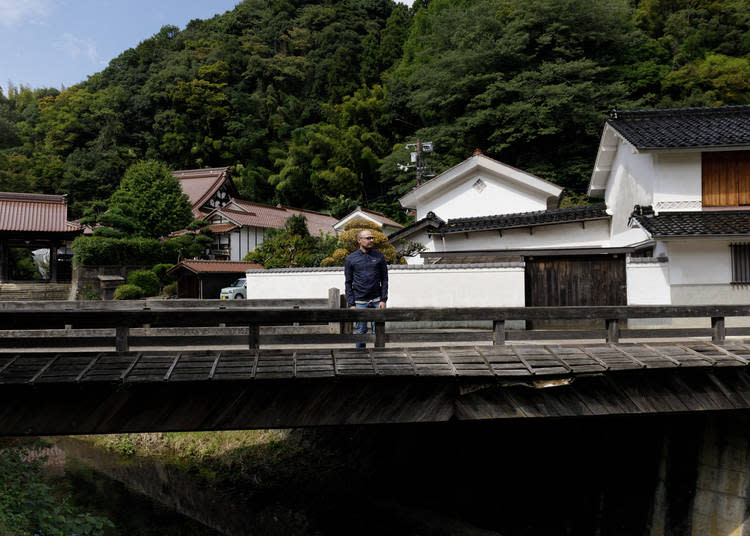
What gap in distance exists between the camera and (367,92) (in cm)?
4466

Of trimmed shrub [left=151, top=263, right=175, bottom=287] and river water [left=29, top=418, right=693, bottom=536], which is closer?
river water [left=29, top=418, right=693, bottom=536]

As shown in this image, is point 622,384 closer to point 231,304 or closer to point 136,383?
point 136,383

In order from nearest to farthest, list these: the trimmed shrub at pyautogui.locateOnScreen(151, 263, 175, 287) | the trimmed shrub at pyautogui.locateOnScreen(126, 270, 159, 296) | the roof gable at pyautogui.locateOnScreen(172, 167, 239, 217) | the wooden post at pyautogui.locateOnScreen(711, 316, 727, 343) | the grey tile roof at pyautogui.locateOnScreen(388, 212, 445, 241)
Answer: the wooden post at pyautogui.locateOnScreen(711, 316, 727, 343) → the grey tile roof at pyautogui.locateOnScreen(388, 212, 445, 241) → the trimmed shrub at pyautogui.locateOnScreen(126, 270, 159, 296) → the trimmed shrub at pyautogui.locateOnScreen(151, 263, 175, 287) → the roof gable at pyautogui.locateOnScreen(172, 167, 239, 217)

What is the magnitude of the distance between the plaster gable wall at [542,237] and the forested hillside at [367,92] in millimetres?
12794

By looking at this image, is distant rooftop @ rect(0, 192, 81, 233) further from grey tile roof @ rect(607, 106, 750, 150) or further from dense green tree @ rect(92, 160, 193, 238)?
grey tile roof @ rect(607, 106, 750, 150)

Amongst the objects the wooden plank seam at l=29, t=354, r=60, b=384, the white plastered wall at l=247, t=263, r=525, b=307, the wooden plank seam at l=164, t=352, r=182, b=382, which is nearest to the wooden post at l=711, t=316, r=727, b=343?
the wooden plank seam at l=164, t=352, r=182, b=382

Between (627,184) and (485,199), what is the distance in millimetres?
6617

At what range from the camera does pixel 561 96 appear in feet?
93.5

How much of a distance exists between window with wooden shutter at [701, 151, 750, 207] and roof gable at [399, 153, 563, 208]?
7.19 meters

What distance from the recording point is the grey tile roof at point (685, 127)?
1288cm

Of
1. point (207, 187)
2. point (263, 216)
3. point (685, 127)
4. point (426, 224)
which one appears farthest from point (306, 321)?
point (207, 187)

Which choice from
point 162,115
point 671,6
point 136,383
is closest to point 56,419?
point 136,383

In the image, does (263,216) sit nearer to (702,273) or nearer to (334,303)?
(702,273)

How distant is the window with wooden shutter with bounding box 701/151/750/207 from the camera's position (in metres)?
13.4
